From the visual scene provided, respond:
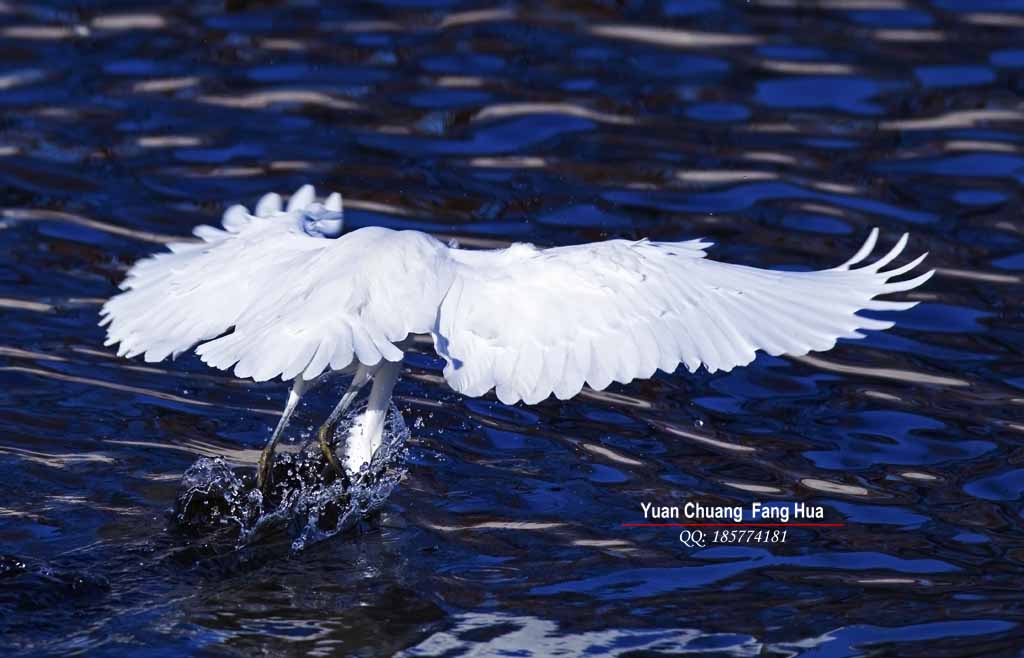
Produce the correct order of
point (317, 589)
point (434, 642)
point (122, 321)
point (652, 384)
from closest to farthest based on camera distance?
point (434, 642) → point (317, 589) → point (122, 321) → point (652, 384)

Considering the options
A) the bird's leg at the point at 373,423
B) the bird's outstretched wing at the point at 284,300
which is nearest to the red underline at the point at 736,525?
the bird's leg at the point at 373,423

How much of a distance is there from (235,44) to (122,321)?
17.1 ft

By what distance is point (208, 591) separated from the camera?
523cm

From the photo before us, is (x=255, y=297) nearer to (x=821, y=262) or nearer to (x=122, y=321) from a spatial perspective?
(x=122, y=321)

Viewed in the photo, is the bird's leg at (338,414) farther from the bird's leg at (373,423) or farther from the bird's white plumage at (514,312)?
the bird's white plumage at (514,312)

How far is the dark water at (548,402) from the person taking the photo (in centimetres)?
517

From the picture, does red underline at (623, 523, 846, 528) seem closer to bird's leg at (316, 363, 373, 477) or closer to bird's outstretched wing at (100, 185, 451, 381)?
bird's leg at (316, 363, 373, 477)

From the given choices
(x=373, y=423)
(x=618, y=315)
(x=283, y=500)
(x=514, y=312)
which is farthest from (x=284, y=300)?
(x=618, y=315)

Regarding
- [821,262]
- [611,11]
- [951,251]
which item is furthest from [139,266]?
[611,11]

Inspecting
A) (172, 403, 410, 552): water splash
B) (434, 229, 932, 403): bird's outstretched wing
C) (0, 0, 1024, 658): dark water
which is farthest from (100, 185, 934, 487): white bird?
(0, 0, 1024, 658): dark water

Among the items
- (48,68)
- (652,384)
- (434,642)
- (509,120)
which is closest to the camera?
(434,642)

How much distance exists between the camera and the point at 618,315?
5.24 m

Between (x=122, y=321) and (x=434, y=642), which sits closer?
(x=434, y=642)

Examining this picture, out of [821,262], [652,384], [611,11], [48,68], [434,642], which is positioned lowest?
[434,642]
